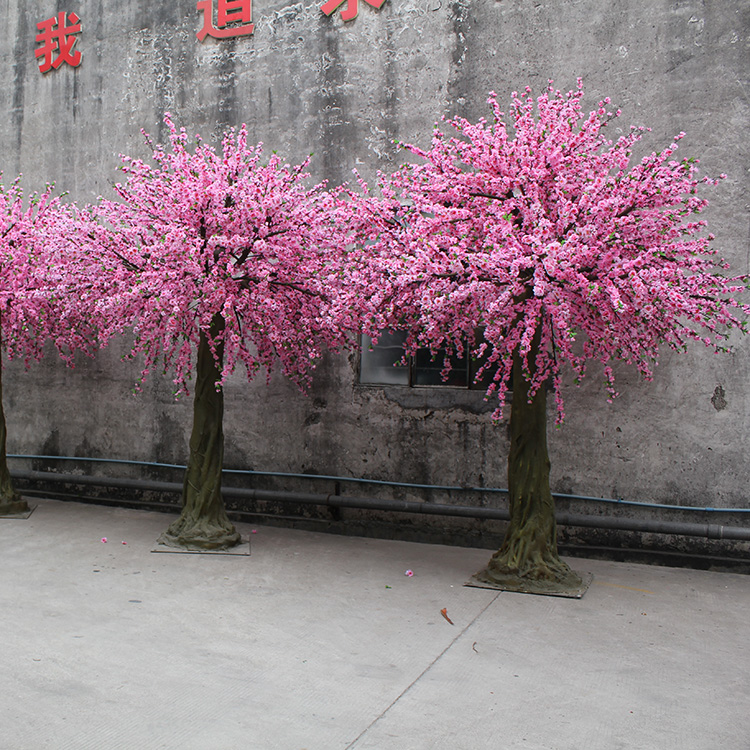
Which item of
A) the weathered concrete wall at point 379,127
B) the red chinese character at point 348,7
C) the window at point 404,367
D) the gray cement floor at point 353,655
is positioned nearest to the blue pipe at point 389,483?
the weathered concrete wall at point 379,127

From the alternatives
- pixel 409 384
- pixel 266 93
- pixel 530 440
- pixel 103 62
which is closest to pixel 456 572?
pixel 530 440

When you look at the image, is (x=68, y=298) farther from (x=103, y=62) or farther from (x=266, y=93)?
(x=103, y=62)

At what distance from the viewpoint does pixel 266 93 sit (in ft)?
33.0

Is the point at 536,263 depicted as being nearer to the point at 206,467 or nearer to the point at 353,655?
the point at 353,655

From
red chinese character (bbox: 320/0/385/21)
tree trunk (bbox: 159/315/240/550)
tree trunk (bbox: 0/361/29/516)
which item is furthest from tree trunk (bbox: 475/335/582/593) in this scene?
tree trunk (bbox: 0/361/29/516)

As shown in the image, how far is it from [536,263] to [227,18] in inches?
260

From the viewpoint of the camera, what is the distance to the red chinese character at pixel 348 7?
30.9 feet

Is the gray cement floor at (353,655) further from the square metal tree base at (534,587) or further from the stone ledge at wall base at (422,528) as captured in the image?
the stone ledge at wall base at (422,528)

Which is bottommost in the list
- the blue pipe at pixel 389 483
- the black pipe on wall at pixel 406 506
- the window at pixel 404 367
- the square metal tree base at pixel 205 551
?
the square metal tree base at pixel 205 551

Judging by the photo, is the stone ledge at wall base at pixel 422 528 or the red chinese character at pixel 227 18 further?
the red chinese character at pixel 227 18

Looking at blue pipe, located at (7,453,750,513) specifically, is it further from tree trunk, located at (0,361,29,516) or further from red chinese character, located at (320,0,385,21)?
red chinese character, located at (320,0,385,21)

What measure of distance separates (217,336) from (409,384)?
240 cm

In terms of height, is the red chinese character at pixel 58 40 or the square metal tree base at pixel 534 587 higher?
the red chinese character at pixel 58 40

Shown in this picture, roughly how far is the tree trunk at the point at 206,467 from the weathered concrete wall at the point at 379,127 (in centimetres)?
125
